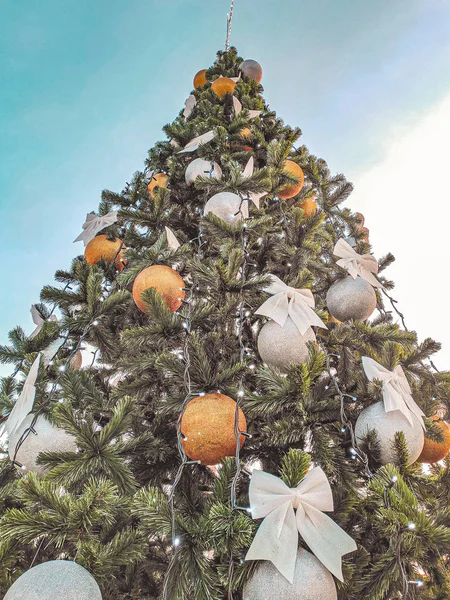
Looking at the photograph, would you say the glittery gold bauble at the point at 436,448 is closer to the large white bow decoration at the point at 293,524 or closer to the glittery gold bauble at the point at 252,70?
the large white bow decoration at the point at 293,524

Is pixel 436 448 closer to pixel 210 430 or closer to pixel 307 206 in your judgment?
pixel 210 430

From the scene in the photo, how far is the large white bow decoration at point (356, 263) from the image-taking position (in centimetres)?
129

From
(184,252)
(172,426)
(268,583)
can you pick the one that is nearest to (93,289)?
(184,252)

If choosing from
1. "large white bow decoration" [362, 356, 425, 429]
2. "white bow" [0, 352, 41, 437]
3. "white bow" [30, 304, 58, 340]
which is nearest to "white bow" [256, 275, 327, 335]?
"large white bow decoration" [362, 356, 425, 429]

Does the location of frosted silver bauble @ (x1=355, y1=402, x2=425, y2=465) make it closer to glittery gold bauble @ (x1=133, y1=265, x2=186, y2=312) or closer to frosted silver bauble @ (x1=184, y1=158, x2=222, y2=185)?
glittery gold bauble @ (x1=133, y1=265, x2=186, y2=312)

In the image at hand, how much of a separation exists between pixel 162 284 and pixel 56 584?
719 mm

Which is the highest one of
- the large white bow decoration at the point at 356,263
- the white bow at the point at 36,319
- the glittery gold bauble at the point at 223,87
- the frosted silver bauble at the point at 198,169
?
the glittery gold bauble at the point at 223,87

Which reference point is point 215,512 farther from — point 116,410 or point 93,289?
point 93,289

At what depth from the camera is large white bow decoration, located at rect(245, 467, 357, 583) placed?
58 centimetres

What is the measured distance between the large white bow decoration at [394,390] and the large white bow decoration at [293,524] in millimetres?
304

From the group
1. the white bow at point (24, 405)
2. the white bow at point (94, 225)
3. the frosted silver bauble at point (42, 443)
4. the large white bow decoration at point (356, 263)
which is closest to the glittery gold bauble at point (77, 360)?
the white bow at point (24, 405)

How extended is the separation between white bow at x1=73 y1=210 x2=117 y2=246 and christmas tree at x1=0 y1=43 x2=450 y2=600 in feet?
0.04

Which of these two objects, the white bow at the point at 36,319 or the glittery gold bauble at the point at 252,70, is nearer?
the white bow at the point at 36,319

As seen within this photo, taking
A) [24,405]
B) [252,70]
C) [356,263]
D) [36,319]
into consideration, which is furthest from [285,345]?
[252,70]
